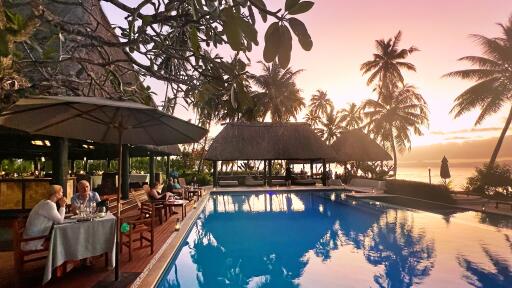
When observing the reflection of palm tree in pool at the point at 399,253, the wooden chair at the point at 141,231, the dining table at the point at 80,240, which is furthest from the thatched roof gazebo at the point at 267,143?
the dining table at the point at 80,240

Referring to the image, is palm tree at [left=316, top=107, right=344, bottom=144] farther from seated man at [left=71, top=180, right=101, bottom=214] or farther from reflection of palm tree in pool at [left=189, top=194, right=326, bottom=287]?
seated man at [left=71, top=180, right=101, bottom=214]

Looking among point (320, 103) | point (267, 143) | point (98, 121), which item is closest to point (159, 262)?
point (98, 121)

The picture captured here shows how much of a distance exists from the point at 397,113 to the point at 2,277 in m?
35.0

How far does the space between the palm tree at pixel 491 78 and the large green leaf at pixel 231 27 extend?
23453 millimetres

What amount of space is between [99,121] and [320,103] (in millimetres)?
47825

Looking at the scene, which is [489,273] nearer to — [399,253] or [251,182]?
[399,253]

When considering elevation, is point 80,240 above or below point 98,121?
below

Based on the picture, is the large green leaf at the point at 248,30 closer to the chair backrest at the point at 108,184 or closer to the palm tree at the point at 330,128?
the chair backrest at the point at 108,184

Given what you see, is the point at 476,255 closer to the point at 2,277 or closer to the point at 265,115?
the point at 2,277

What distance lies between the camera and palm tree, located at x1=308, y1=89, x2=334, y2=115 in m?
51.1

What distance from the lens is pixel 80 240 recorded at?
504 cm

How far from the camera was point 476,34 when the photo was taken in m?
21.4

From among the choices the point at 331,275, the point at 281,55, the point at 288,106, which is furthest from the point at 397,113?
the point at 281,55

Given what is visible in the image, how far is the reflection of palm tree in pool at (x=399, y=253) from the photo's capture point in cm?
669
